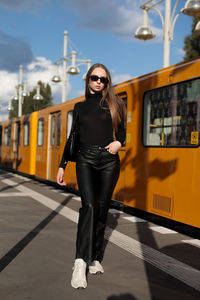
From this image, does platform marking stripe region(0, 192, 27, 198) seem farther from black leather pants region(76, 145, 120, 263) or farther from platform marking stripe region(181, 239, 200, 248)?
black leather pants region(76, 145, 120, 263)

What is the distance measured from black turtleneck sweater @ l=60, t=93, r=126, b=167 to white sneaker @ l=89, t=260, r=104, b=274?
1.12 metres

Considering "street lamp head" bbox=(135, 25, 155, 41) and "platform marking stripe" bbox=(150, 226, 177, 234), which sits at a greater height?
"street lamp head" bbox=(135, 25, 155, 41)

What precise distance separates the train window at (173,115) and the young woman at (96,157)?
2.64 metres

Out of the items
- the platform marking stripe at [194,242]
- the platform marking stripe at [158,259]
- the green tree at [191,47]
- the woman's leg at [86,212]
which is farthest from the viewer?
the green tree at [191,47]

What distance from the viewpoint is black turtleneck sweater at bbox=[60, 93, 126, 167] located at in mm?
3857

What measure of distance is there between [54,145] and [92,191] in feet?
32.7

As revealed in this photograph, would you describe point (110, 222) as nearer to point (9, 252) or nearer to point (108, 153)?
point (9, 252)

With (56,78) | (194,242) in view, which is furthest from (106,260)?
(56,78)

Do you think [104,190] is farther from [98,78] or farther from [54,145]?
[54,145]

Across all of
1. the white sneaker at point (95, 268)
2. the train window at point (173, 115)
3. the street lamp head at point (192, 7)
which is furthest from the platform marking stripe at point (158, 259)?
the street lamp head at point (192, 7)

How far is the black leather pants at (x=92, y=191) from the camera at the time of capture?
375cm

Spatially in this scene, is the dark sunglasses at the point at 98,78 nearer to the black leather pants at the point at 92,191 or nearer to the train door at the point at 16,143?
the black leather pants at the point at 92,191

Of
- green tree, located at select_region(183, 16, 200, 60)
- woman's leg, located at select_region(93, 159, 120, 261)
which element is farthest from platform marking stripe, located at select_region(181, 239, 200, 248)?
green tree, located at select_region(183, 16, 200, 60)

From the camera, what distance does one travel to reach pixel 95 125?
12.7 feet
